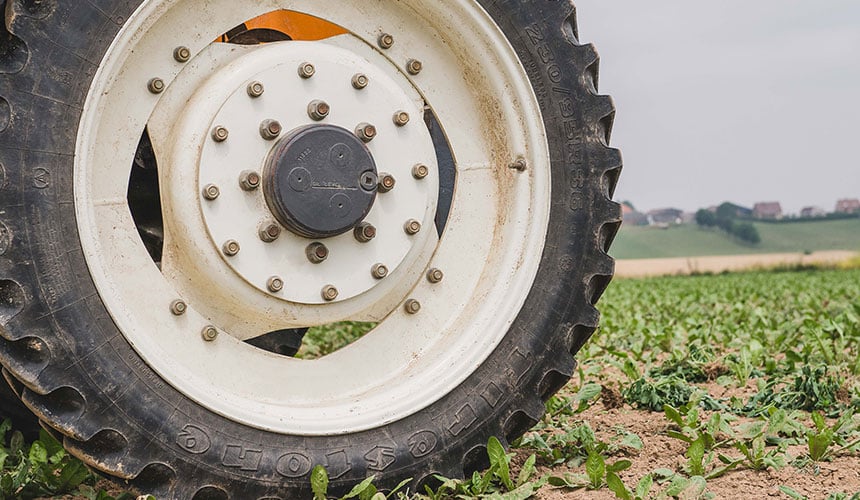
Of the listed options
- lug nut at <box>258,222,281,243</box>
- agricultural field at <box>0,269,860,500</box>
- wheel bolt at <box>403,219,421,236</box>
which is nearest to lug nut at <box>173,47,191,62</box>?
lug nut at <box>258,222,281,243</box>

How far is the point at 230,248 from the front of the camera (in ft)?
6.82

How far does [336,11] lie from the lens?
7.52 feet

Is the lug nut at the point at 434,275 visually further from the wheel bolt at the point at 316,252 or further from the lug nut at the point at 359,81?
the lug nut at the point at 359,81

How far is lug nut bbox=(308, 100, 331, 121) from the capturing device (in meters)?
2.15

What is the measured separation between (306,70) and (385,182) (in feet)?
0.99

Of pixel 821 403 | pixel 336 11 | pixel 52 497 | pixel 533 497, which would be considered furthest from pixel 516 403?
pixel 821 403

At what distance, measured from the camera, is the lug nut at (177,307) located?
207 cm

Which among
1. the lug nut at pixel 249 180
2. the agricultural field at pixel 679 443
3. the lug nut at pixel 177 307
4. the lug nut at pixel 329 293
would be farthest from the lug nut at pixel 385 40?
the agricultural field at pixel 679 443

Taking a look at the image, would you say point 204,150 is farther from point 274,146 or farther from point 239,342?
point 239,342

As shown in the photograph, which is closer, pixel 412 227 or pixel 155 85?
pixel 155 85

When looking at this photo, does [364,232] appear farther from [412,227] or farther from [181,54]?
[181,54]

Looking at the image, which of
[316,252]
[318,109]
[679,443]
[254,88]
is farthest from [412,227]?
[679,443]

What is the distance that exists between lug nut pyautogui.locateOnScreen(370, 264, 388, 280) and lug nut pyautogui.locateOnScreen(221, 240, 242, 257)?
327 millimetres

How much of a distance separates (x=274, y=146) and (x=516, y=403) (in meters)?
0.83
